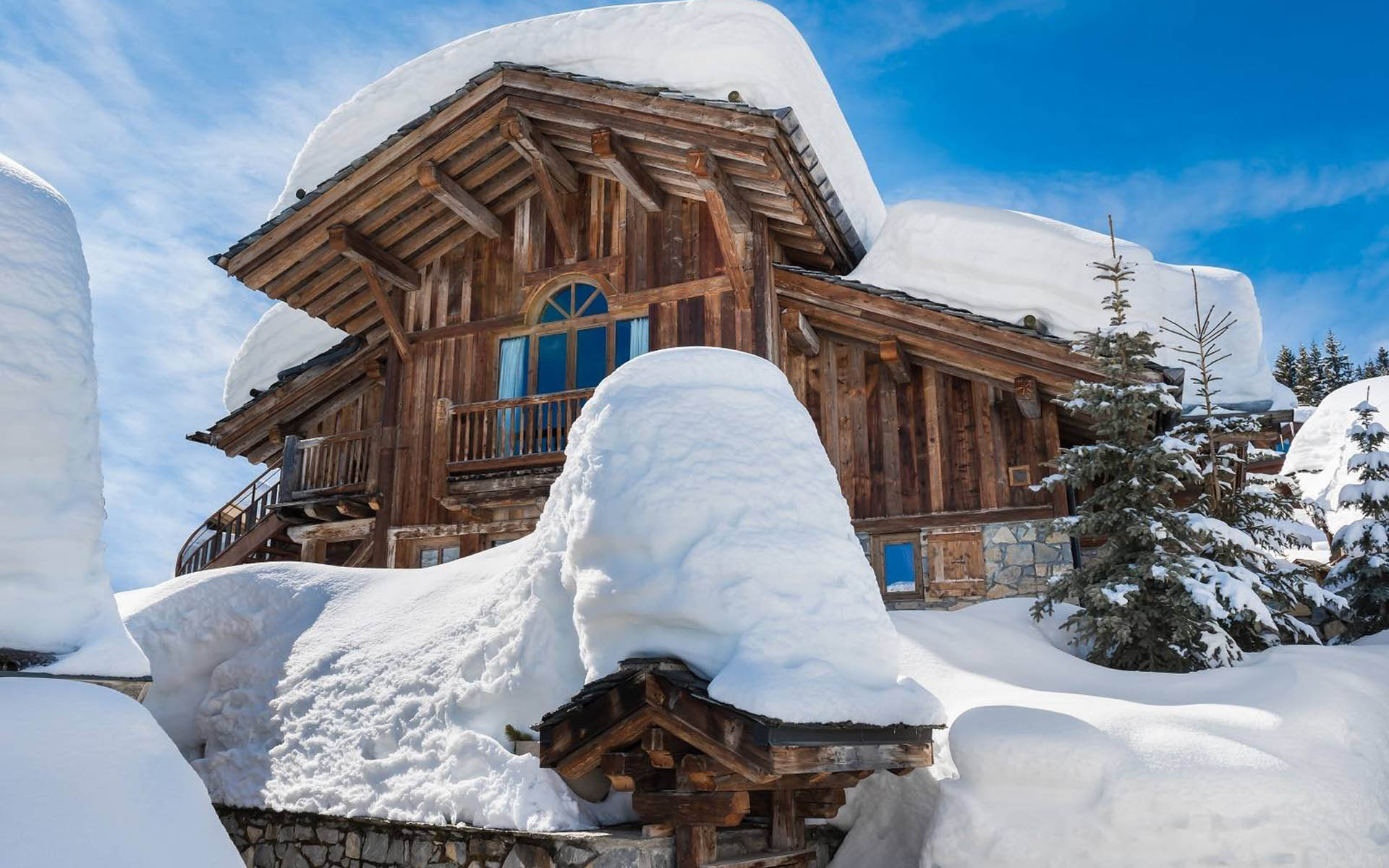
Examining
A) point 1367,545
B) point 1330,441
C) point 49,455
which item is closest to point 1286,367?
point 1330,441

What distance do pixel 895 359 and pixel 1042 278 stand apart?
215 cm

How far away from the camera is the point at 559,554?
640 centimetres

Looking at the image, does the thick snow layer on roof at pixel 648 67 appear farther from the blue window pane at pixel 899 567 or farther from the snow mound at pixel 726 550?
the snow mound at pixel 726 550

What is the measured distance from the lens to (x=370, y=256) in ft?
45.5

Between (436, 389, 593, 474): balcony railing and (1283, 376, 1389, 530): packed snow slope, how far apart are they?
38.1 feet

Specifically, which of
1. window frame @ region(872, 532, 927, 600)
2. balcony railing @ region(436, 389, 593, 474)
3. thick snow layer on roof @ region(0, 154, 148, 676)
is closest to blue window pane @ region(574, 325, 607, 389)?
balcony railing @ region(436, 389, 593, 474)

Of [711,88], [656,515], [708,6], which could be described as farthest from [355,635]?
[708,6]

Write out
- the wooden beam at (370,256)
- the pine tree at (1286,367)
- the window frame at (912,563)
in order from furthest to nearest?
the pine tree at (1286,367) → the wooden beam at (370,256) → the window frame at (912,563)

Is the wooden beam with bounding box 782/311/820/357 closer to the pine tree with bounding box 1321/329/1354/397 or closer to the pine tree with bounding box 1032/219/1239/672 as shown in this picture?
the pine tree with bounding box 1032/219/1239/672

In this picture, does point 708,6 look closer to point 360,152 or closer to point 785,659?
point 360,152

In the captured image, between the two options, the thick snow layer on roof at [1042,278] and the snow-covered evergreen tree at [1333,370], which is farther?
the snow-covered evergreen tree at [1333,370]

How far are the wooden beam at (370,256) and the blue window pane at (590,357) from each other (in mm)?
2977

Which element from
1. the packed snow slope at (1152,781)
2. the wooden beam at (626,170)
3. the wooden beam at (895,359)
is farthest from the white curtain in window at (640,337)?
the packed snow slope at (1152,781)

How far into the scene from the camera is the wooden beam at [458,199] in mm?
13109
